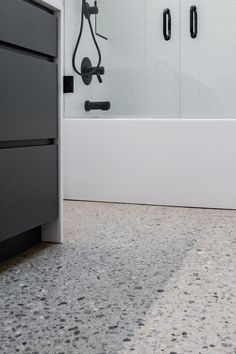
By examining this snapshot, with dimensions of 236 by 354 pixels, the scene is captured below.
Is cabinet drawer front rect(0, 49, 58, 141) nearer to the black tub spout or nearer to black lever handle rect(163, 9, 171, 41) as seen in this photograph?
the black tub spout

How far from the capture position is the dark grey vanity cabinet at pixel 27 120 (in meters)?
1.26

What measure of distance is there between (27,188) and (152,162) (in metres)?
1.17

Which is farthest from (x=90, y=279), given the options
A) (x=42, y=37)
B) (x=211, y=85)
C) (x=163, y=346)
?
(x=211, y=85)

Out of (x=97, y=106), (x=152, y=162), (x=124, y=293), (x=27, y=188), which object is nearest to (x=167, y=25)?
(x=97, y=106)

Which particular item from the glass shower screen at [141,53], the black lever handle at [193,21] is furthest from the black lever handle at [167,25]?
the black lever handle at [193,21]

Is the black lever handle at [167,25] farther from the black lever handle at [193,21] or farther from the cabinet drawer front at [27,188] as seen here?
the cabinet drawer front at [27,188]

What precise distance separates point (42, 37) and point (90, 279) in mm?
757

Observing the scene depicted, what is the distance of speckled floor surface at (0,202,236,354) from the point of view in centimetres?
91

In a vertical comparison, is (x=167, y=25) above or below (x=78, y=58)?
above

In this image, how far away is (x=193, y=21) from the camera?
3184mm

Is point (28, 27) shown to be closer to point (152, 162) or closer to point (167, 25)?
point (152, 162)

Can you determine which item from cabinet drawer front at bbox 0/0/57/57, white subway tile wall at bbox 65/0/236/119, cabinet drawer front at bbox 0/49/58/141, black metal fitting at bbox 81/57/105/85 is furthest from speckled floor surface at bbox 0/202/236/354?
white subway tile wall at bbox 65/0/236/119

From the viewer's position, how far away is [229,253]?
1.53 m

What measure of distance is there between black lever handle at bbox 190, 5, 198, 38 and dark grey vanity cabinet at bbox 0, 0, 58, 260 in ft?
6.07
